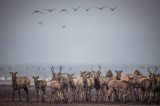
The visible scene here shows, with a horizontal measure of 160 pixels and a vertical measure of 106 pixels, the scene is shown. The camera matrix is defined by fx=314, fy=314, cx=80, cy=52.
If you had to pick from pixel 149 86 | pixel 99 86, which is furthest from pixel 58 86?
pixel 149 86

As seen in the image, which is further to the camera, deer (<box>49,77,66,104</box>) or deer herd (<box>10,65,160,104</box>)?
deer (<box>49,77,66,104</box>)

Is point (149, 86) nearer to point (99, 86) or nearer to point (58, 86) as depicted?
point (99, 86)

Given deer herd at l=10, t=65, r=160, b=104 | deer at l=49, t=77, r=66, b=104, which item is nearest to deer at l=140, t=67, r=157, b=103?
deer herd at l=10, t=65, r=160, b=104

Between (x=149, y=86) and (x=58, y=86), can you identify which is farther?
A: (x=58, y=86)

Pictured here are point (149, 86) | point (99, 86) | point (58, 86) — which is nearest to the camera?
point (149, 86)

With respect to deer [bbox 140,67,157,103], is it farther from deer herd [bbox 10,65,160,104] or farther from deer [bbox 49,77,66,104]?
deer [bbox 49,77,66,104]

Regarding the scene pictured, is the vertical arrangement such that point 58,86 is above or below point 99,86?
above

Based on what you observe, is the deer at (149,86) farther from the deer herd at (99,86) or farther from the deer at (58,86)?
the deer at (58,86)

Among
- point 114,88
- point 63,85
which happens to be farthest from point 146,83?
point 63,85

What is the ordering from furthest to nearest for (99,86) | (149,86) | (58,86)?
(99,86), (58,86), (149,86)

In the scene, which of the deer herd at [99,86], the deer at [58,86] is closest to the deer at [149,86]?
the deer herd at [99,86]

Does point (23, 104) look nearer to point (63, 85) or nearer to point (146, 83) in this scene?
point (63, 85)

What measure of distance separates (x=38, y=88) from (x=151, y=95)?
10.5 metres

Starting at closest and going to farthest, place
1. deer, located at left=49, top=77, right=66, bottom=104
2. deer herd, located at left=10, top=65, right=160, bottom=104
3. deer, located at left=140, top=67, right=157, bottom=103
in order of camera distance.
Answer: deer, located at left=140, top=67, right=157, bottom=103, deer herd, located at left=10, top=65, right=160, bottom=104, deer, located at left=49, top=77, right=66, bottom=104
